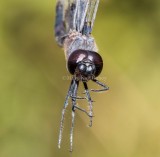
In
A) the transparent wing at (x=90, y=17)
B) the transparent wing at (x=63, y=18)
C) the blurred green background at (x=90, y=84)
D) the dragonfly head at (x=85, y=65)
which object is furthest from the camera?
the blurred green background at (x=90, y=84)

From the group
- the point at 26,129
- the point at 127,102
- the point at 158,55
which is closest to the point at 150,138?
the point at 127,102

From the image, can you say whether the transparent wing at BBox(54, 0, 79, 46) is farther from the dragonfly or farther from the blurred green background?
the blurred green background

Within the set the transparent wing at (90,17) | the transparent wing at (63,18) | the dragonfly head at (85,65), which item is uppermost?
the transparent wing at (63,18)

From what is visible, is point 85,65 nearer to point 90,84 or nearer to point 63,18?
point 63,18

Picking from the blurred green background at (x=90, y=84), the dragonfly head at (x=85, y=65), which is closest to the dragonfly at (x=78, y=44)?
the dragonfly head at (x=85, y=65)

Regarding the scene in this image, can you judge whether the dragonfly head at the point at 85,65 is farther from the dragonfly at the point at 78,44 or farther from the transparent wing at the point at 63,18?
the transparent wing at the point at 63,18

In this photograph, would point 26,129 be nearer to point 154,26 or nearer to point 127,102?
point 127,102

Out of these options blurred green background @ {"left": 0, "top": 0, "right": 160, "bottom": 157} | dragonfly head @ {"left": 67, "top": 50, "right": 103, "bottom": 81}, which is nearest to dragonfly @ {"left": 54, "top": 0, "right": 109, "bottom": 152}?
dragonfly head @ {"left": 67, "top": 50, "right": 103, "bottom": 81}

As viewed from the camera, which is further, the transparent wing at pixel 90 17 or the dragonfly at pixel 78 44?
the transparent wing at pixel 90 17
